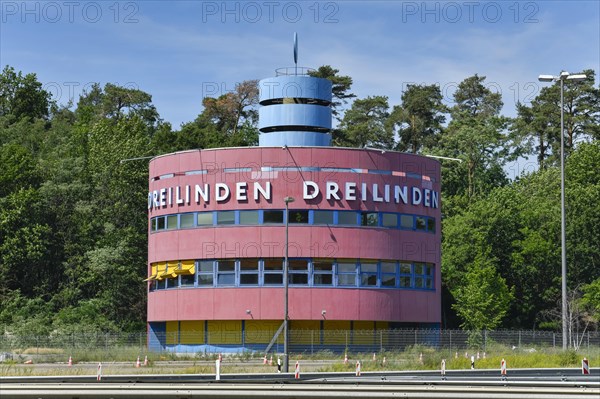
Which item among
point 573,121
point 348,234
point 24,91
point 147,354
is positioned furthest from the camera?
point 24,91

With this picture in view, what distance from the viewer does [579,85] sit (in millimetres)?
122500

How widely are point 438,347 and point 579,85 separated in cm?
6629

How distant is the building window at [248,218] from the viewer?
6650 cm

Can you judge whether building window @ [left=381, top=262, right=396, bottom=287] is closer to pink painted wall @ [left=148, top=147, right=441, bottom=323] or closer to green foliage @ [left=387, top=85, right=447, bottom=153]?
pink painted wall @ [left=148, top=147, right=441, bottom=323]

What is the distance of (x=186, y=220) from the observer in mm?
68688

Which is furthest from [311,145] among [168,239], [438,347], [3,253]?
[3,253]

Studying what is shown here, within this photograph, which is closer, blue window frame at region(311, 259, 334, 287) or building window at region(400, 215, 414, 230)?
blue window frame at region(311, 259, 334, 287)

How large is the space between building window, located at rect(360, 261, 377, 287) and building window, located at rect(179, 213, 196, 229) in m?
11.0

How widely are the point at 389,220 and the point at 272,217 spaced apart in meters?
7.36

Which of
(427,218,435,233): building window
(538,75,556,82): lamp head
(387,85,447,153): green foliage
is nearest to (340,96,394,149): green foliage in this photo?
(387,85,447,153): green foliage

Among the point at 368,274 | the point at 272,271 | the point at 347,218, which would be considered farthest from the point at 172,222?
the point at 368,274

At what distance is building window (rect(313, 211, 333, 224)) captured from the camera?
66.3m

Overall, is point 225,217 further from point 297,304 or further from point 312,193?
point 297,304

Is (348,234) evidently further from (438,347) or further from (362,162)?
(438,347)
